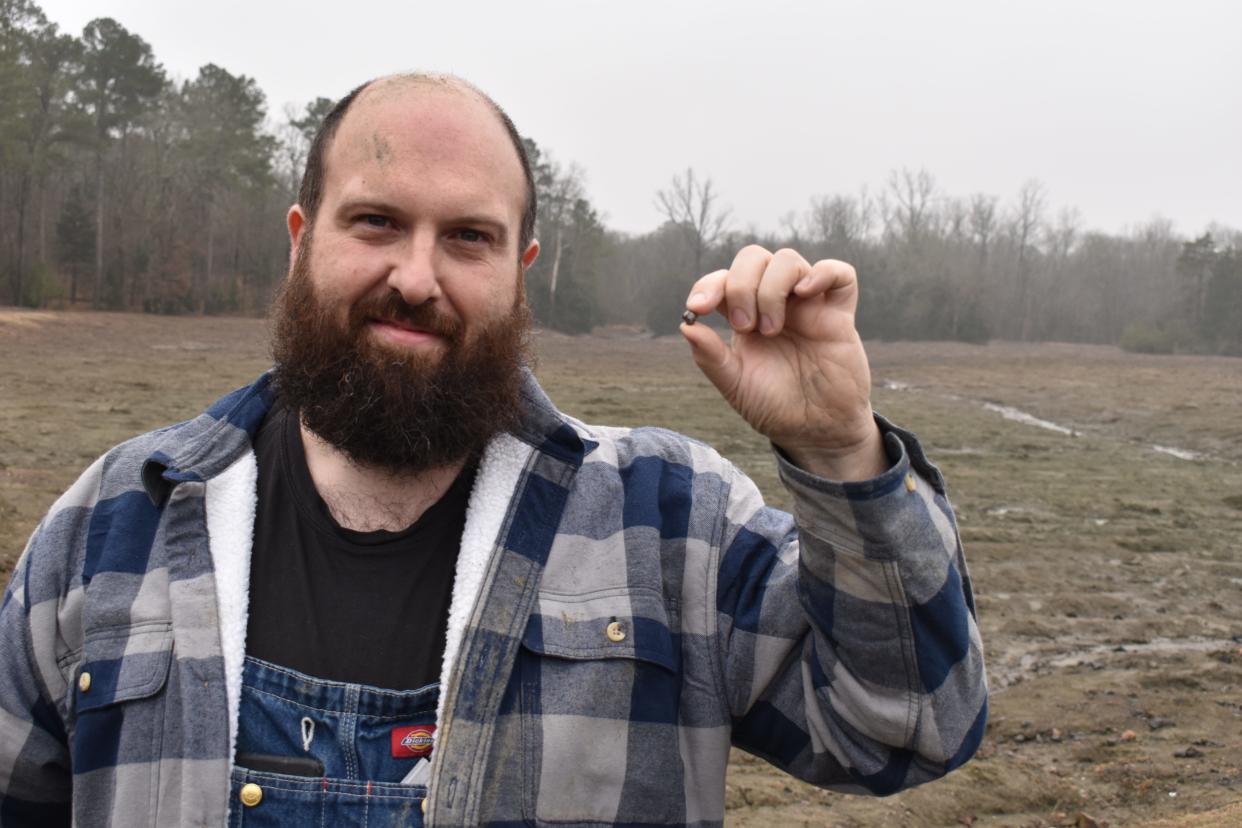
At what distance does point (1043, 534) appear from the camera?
33.5ft

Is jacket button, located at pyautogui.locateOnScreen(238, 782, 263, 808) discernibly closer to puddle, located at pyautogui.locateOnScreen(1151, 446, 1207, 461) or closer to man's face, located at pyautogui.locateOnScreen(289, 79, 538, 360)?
man's face, located at pyautogui.locateOnScreen(289, 79, 538, 360)

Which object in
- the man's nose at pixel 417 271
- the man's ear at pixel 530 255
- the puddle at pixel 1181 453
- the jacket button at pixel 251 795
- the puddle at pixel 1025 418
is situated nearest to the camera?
the jacket button at pixel 251 795

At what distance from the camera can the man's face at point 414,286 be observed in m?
1.91

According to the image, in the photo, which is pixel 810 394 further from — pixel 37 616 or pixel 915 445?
pixel 37 616

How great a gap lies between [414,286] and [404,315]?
82mm

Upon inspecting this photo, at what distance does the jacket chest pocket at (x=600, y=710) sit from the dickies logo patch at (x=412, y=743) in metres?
0.16

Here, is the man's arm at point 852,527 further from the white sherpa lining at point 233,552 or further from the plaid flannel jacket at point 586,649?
the white sherpa lining at point 233,552

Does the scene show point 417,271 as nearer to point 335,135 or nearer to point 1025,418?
point 335,135

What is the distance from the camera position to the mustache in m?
1.92

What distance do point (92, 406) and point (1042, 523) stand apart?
1252 cm

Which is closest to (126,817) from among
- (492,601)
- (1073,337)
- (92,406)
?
(492,601)

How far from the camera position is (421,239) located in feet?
6.23

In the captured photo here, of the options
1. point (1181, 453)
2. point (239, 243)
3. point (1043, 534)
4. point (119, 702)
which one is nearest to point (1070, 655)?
point (1043, 534)

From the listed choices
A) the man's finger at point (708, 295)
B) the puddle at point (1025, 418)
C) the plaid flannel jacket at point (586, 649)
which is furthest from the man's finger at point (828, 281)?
the puddle at point (1025, 418)
